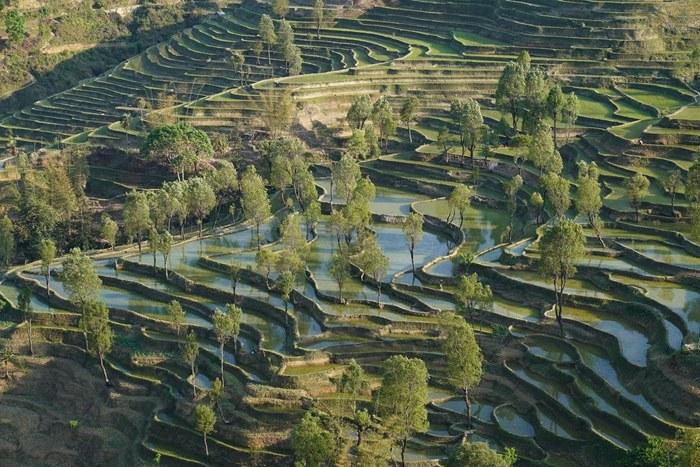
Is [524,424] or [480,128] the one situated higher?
[480,128]

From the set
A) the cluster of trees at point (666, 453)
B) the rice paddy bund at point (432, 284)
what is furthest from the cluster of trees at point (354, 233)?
the cluster of trees at point (666, 453)

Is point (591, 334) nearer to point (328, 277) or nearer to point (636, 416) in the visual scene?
point (636, 416)

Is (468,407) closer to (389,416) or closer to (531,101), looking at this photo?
(389,416)

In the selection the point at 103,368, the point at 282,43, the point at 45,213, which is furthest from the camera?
the point at 282,43

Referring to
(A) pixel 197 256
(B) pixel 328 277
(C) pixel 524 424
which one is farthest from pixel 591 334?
(A) pixel 197 256

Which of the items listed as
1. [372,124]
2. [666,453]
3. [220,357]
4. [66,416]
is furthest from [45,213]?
[666,453]

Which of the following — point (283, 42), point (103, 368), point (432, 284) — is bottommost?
point (103, 368)
